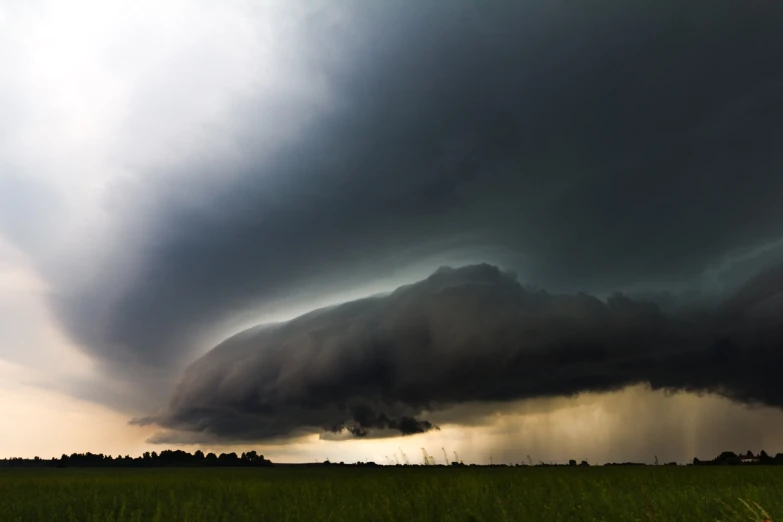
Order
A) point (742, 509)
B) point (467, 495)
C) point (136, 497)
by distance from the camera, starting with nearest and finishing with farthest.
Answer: point (742, 509) < point (467, 495) < point (136, 497)

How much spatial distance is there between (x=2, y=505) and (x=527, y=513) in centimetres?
2430

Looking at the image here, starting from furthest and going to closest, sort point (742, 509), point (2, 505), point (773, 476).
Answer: point (773, 476) < point (2, 505) < point (742, 509)

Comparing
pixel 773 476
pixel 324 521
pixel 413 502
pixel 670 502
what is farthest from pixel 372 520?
pixel 773 476

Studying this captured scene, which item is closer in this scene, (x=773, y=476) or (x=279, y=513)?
(x=279, y=513)

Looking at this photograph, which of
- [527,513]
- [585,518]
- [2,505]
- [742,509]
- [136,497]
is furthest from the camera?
[136,497]

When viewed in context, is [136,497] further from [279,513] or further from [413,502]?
[413,502]

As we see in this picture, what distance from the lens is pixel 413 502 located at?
1808 cm

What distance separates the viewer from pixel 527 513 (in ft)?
50.6

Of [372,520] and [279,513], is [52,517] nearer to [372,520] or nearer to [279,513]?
[279,513]

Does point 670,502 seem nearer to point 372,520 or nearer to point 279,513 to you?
point 372,520

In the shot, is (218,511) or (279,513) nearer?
(279,513)

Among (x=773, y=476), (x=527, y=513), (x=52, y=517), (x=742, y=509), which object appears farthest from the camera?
(x=773, y=476)

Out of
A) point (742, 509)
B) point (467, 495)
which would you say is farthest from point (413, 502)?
point (742, 509)

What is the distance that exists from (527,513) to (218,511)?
35.8 feet
